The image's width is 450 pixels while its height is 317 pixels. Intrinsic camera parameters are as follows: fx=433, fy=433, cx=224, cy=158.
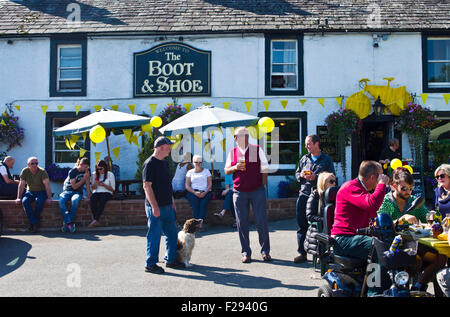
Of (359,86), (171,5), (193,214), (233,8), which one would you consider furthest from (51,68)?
(359,86)

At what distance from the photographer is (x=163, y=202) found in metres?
6.07

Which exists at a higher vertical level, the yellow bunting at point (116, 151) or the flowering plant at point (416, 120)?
the flowering plant at point (416, 120)

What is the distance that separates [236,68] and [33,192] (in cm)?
692

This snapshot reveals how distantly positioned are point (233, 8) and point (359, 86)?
4797 mm

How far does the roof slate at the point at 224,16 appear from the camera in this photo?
43.1 ft

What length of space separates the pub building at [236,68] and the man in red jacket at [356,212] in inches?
333

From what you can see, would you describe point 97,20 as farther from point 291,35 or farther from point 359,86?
point 359,86

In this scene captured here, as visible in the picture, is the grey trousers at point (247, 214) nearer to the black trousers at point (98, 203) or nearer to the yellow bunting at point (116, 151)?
the black trousers at point (98, 203)

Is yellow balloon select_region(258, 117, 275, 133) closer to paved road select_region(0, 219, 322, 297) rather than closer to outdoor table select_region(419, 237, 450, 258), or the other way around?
paved road select_region(0, 219, 322, 297)

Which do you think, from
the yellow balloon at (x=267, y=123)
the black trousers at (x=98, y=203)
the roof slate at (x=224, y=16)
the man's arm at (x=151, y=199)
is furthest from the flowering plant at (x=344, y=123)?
the man's arm at (x=151, y=199)

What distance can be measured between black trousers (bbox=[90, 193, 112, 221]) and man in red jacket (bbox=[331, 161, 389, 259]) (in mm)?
6298

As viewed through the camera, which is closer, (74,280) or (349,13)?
(74,280)

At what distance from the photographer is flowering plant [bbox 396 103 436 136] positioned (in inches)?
483

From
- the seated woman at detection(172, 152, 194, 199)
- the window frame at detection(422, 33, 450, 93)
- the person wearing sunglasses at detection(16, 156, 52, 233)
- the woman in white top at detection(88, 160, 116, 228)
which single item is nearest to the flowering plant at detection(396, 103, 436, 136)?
the window frame at detection(422, 33, 450, 93)
